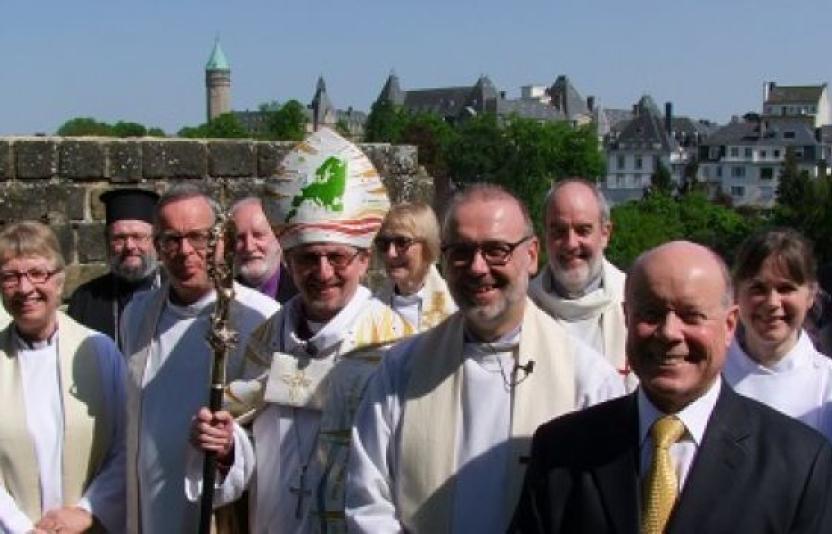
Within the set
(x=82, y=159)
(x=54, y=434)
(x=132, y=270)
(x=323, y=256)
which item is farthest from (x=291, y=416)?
(x=82, y=159)

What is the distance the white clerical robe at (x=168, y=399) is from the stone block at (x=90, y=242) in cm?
283

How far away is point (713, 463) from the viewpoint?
302 cm

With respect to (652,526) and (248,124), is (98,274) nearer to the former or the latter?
(652,526)

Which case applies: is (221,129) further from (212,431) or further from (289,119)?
(212,431)

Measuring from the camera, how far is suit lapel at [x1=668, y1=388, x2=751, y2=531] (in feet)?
9.79

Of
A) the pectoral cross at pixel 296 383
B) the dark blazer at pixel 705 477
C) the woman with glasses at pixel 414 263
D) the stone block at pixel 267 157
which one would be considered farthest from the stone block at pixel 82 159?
the dark blazer at pixel 705 477

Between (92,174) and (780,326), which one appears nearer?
(780,326)

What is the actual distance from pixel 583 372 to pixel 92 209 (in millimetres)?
4300

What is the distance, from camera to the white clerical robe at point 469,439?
11.7ft

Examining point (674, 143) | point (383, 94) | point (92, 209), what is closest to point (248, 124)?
point (383, 94)

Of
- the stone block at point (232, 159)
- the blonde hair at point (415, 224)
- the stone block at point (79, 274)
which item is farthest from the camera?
the stone block at point (232, 159)

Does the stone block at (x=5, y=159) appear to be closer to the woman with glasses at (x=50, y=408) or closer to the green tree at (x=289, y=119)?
the woman with glasses at (x=50, y=408)

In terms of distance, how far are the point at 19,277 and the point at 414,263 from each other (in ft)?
6.35

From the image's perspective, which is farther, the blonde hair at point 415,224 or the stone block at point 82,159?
the stone block at point 82,159
